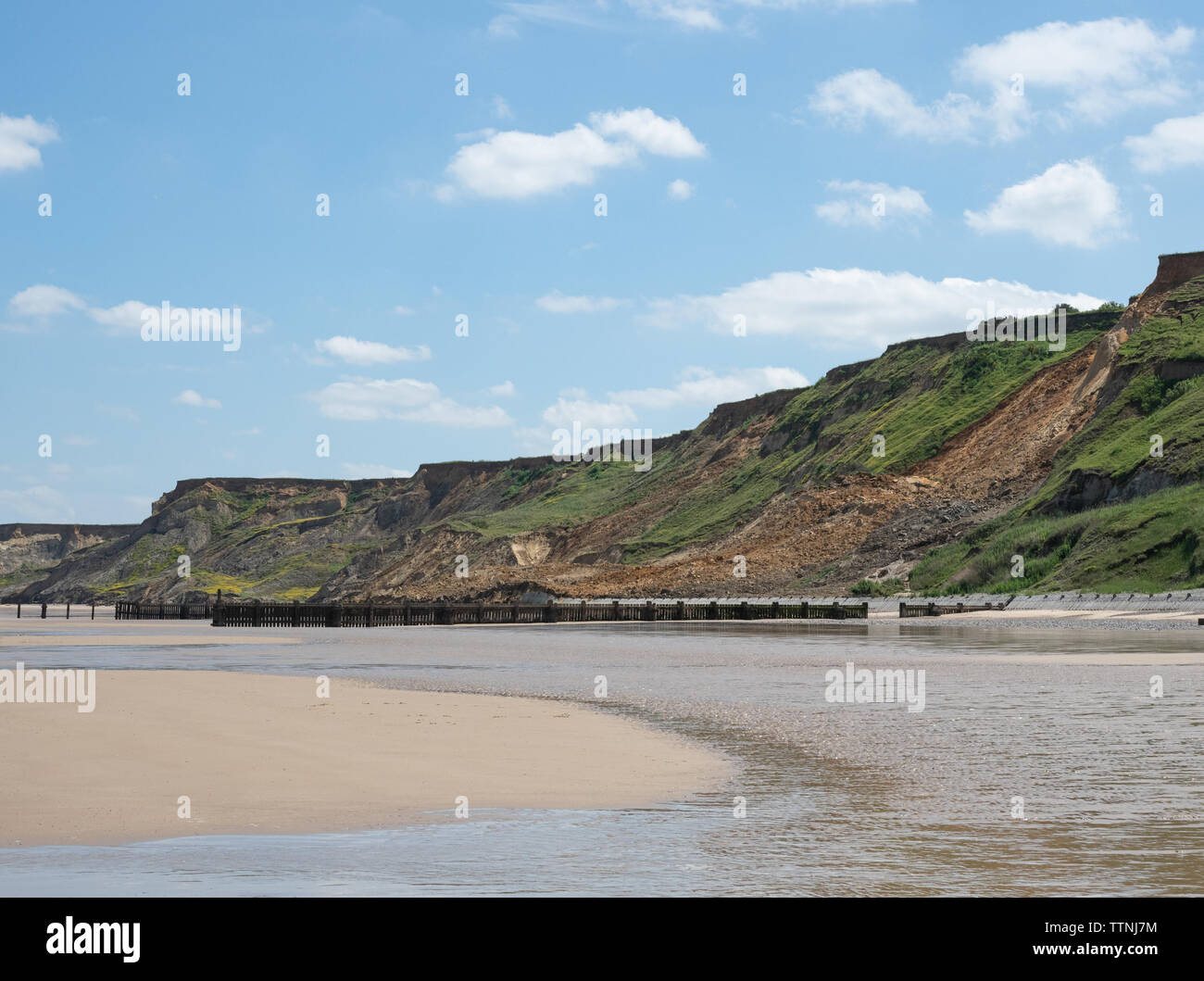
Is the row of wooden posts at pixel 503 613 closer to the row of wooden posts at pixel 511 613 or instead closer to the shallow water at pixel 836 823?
the row of wooden posts at pixel 511 613

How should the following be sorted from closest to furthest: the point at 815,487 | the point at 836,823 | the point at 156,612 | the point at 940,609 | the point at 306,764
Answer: the point at 836,823, the point at 306,764, the point at 940,609, the point at 815,487, the point at 156,612

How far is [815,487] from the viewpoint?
4050 inches

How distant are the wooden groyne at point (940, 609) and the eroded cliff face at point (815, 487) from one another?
11.9 meters

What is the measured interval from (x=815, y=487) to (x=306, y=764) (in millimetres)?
92415

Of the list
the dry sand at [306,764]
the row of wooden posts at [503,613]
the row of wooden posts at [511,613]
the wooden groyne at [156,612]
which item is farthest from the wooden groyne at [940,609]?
the wooden groyne at [156,612]

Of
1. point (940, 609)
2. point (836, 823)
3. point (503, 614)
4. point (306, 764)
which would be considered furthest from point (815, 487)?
point (836, 823)

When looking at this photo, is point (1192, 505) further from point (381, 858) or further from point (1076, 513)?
point (381, 858)

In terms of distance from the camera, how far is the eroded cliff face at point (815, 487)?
86.6 m

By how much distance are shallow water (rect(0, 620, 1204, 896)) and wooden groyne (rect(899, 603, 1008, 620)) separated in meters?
37.4

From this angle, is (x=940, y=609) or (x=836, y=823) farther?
(x=940, y=609)

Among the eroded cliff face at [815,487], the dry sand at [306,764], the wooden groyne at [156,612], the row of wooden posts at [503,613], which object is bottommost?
the wooden groyne at [156,612]

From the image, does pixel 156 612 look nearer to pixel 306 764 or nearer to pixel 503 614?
pixel 503 614

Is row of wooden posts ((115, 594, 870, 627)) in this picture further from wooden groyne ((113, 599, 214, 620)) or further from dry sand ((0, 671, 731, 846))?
dry sand ((0, 671, 731, 846))

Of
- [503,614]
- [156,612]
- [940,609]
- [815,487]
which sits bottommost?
[156,612]
